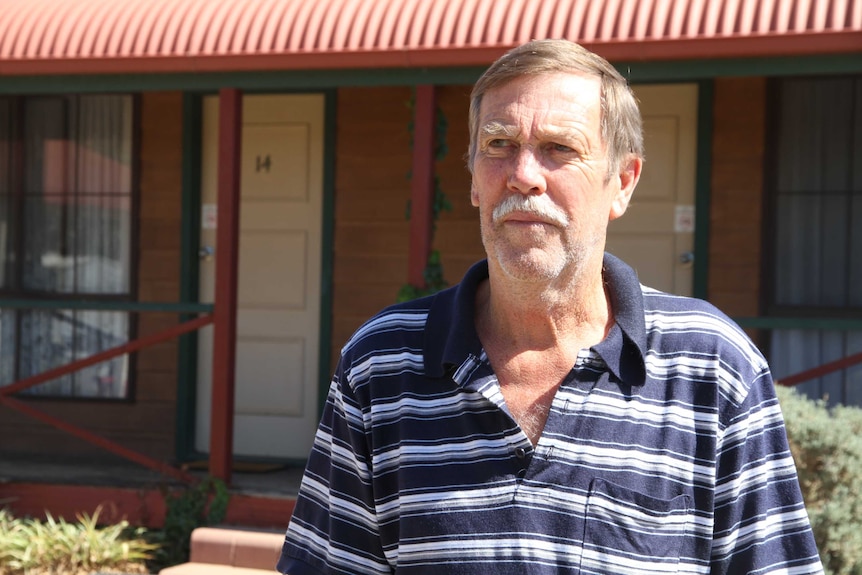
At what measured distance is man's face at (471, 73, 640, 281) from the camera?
6.74 ft

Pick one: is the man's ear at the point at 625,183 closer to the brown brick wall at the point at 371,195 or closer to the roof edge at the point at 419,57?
the roof edge at the point at 419,57

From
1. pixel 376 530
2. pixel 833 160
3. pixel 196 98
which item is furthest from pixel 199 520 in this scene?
pixel 376 530

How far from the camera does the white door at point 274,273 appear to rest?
756cm

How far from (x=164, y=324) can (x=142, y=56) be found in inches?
80.5

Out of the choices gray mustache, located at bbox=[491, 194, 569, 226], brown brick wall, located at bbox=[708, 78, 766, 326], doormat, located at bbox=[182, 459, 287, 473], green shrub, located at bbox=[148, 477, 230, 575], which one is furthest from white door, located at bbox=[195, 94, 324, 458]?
gray mustache, located at bbox=[491, 194, 569, 226]

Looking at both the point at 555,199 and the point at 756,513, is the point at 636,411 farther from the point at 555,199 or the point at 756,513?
the point at 555,199

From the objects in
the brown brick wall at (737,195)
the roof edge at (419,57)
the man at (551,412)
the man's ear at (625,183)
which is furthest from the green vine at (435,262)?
the man at (551,412)

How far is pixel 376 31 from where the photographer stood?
19.9ft

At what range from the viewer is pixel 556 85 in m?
2.07

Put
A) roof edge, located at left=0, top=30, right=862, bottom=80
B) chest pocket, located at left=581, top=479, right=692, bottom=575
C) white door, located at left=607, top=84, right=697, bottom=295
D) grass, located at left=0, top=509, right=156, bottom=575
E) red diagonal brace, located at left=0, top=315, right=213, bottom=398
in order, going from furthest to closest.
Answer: white door, located at left=607, top=84, right=697, bottom=295, red diagonal brace, located at left=0, top=315, right=213, bottom=398, grass, located at left=0, top=509, right=156, bottom=575, roof edge, located at left=0, top=30, right=862, bottom=80, chest pocket, located at left=581, top=479, right=692, bottom=575

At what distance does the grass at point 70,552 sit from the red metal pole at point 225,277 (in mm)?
646

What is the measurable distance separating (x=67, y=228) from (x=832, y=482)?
210 inches

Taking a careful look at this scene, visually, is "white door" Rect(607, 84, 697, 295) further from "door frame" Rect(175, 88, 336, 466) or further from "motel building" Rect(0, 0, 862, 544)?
"door frame" Rect(175, 88, 336, 466)

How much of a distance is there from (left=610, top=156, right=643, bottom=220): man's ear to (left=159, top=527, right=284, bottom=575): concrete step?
4.02 metres
